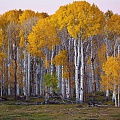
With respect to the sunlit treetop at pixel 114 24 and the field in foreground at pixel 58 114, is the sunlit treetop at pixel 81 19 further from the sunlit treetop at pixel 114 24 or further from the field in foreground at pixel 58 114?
the field in foreground at pixel 58 114

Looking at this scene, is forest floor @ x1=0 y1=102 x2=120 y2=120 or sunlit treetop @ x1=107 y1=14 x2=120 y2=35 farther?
sunlit treetop @ x1=107 y1=14 x2=120 y2=35

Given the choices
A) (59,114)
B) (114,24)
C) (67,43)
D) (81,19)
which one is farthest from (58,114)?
(114,24)

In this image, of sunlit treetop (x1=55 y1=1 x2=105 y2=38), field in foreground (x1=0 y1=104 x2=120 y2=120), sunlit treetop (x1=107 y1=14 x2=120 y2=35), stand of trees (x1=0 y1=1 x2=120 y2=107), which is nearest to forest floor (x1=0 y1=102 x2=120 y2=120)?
field in foreground (x1=0 y1=104 x2=120 y2=120)

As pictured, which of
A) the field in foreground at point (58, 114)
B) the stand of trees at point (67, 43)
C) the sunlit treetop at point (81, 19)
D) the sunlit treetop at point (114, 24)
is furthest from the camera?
the sunlit treetop at point (114, 24)

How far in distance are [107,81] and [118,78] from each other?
1893 mm

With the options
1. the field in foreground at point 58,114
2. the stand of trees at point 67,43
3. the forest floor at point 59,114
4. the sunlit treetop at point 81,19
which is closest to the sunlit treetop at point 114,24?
the stand of trees at point 67,43

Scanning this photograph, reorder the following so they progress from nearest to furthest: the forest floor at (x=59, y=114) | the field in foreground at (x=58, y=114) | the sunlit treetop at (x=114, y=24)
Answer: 1. the forest floor at (x=59, y=114)
2. the field in foreground at (x=58, y=114)
3. the sunlit treetop at (x=114, y=24)

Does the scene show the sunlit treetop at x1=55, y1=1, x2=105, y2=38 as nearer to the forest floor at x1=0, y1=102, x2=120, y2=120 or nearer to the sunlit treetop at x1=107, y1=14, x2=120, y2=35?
the sunlit treetop at x1=107, y1=14, x2=120, y2=35

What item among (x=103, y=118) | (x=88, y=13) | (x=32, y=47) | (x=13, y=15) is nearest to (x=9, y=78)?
(x=32, y=47)

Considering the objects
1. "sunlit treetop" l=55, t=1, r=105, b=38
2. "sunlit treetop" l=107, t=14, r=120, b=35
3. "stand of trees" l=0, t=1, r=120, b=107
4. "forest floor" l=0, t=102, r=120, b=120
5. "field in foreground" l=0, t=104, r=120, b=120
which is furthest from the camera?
"sunlit treetop" l=107, t=14, r=120, b=35

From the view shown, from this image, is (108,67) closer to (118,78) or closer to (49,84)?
(118,78)

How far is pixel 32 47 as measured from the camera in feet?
168

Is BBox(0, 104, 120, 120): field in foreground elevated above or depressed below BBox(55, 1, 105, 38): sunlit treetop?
below

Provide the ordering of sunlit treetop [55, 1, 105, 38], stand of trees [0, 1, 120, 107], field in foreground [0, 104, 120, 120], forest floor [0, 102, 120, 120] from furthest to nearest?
sunlit treetop [55, 1, 105, 38] → stand of trees [0, 1, 120, 107] → field in foreground [0, 104, 120, 120] → forest floor [0, 102, 120, 120]
